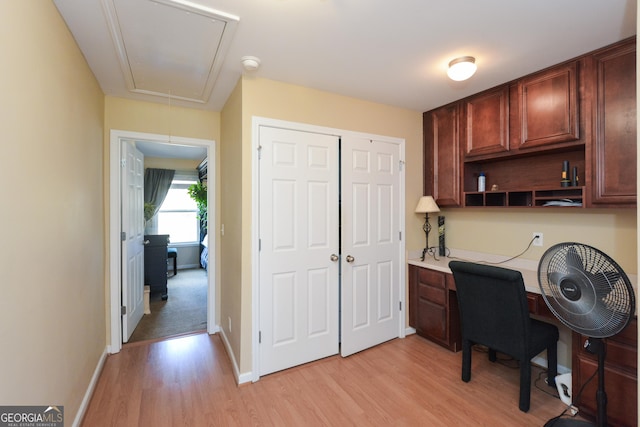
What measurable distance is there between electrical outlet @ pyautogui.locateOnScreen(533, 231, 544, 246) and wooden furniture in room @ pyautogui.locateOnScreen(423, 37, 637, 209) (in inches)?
11.1

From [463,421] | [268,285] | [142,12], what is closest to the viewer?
[142,12]

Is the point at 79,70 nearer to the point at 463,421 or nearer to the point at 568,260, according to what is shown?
the point at 568,260

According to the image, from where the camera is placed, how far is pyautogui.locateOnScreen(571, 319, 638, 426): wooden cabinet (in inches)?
64.1

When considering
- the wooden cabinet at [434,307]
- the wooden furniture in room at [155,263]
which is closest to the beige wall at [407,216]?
the wooden cabinet at [434,307]

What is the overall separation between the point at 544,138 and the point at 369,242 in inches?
63.9

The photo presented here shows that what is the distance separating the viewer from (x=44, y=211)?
1.38 m

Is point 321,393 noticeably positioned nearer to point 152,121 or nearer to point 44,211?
point 44,211

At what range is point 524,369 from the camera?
189 centimetres

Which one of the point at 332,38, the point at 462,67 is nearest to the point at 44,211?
the point at 332,38

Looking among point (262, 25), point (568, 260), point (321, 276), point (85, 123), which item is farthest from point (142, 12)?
point (568, 260)

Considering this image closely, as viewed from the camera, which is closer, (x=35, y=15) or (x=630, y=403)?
(x=35, y=15)

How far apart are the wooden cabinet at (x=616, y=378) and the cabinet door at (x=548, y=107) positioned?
4.31 ft

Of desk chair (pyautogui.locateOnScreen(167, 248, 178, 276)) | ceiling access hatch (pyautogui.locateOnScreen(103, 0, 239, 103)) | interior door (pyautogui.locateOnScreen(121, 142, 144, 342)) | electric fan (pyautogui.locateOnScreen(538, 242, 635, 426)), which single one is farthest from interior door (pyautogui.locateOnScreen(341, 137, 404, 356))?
desk chair (pyautogui.locateOnScreen(167, 248, 178, 276))

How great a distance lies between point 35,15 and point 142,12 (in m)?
0.46
